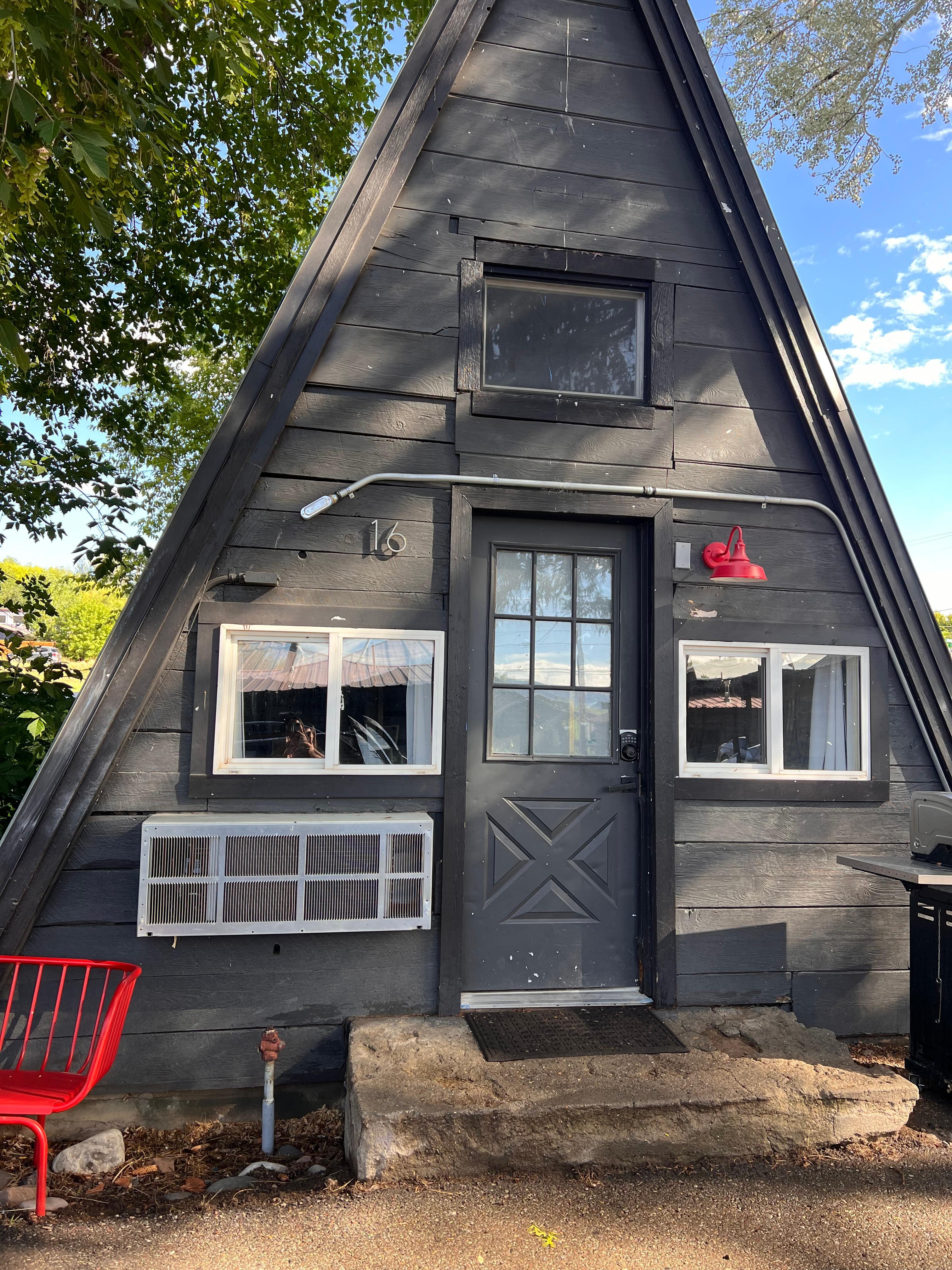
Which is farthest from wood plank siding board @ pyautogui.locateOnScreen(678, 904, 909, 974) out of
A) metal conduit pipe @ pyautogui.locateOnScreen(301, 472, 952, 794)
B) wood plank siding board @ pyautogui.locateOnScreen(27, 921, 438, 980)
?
wood plank siding board @ pyautogui.locateOnScreen(27, 921, 438, 980)

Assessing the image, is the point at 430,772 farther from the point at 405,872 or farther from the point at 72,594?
the point at 72,594

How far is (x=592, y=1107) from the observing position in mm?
2795

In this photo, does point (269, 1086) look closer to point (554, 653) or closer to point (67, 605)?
point (554, 653)

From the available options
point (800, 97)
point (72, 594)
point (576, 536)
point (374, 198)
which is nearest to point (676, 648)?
point (576, 536)

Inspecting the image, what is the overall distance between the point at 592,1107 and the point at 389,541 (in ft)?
8.22

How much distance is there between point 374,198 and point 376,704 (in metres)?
2.43

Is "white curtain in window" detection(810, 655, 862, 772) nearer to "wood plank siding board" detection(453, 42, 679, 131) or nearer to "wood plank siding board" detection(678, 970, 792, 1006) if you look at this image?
"wood plank siding board" detection(678, 970, 792, 1006)

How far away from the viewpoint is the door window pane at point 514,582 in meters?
3.95

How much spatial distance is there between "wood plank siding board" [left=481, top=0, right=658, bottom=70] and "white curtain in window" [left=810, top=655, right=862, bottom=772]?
340 centimetres

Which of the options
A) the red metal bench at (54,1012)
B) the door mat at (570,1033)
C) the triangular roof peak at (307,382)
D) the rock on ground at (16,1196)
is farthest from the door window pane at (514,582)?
the rock on ground at (16,1196)

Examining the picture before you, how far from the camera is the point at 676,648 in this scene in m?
3.95

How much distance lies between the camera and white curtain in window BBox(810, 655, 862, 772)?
4113 millimetres

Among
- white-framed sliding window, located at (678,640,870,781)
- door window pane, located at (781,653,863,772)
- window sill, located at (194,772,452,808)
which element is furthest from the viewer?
door window pane, located at (781,653,863,772)

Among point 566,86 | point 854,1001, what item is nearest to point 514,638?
point 854,1001
